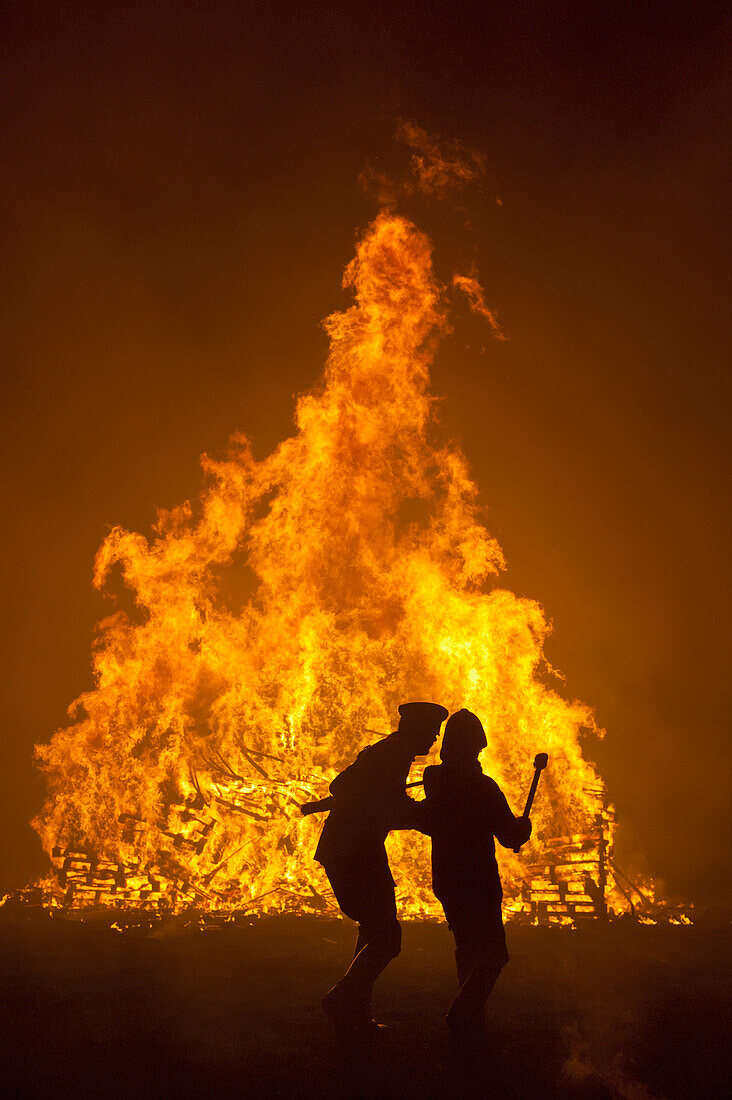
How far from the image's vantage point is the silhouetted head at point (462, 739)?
5363 mm

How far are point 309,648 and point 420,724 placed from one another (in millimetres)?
9047

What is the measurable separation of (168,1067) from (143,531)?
48.9ft

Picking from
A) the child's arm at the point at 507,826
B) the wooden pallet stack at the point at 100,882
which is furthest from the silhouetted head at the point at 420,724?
the wooden pallet stack at the point at 100,882

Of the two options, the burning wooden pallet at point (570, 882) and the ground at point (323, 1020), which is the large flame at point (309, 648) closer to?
the burning wooden pallet at point (570, 882)

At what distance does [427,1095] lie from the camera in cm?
432

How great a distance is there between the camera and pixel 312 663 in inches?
563

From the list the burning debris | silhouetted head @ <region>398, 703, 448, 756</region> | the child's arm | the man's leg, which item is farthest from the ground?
the burning debris

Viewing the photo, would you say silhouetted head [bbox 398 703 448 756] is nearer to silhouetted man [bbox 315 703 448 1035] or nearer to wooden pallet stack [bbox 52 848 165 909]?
silhouetted man [bbox 315 703 448 1035]

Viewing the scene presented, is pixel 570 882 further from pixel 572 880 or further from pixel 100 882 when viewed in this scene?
pixel 100 882

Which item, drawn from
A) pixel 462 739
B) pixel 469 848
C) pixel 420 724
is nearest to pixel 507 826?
pixel 469 848

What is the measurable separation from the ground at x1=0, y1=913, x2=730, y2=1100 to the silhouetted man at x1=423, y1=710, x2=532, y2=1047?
1.84 ft

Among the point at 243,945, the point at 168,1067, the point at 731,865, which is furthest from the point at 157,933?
the point at 731,865

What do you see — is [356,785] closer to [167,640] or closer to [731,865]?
[167,640]

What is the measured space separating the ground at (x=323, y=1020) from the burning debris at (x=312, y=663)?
111 inches
